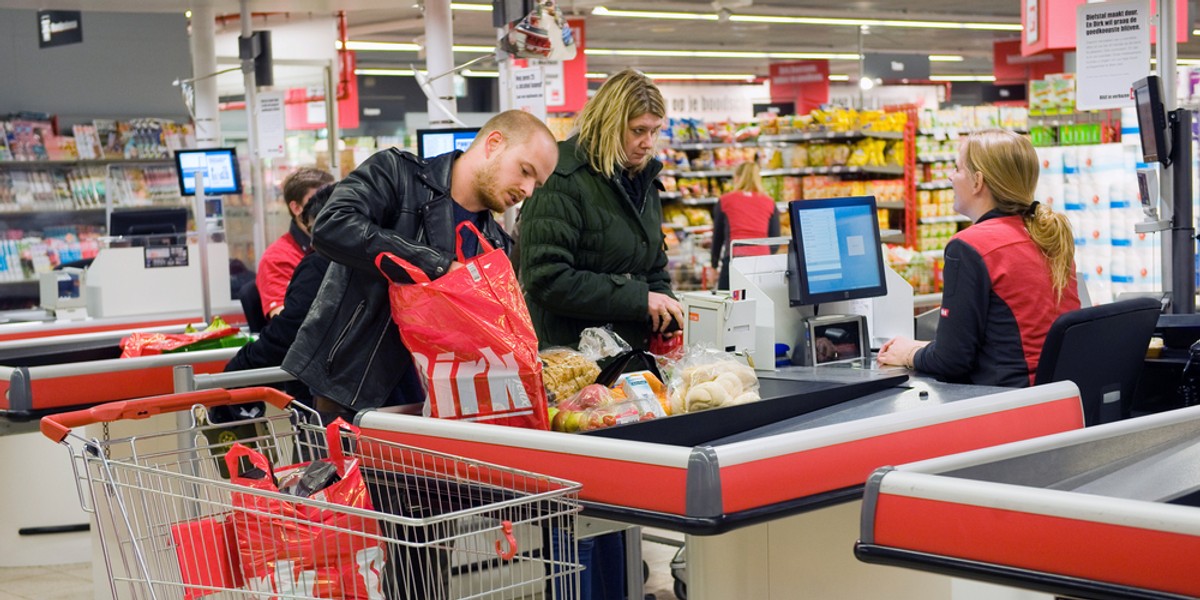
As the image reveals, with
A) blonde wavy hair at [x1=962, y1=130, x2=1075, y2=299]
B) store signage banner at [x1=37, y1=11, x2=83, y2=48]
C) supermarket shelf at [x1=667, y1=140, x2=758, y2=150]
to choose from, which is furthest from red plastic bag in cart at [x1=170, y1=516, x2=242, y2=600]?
supermarket shelf at [x1=667, y1=140, x2=758, y2=150]

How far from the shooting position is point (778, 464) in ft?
7.59

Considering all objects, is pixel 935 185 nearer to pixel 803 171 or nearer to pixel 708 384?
pixel 803 171

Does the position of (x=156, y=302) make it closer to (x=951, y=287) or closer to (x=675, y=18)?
(x=951, y=287)

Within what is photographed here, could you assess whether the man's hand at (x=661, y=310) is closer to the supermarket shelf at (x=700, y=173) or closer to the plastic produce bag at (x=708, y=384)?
the plastic produce bag at (x=708, y=384)

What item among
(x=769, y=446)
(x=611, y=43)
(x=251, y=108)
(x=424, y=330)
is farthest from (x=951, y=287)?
(x=611, y=43)

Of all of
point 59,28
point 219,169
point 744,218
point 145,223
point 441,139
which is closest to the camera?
point 441,139

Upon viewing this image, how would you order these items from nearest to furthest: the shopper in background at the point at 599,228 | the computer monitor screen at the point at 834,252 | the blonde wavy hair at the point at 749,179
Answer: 1. the shopper in background at the point at 599,228
2. the computer monitor screen at the point at 834,252
3. the blonde wavy hair at the point at 749,179

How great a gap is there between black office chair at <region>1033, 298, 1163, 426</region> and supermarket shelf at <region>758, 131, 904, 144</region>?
806 centimetres

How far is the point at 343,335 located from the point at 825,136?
9.46m

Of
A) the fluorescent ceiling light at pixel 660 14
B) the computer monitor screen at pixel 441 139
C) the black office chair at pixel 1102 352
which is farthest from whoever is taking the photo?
the fluorescent ceiling light at pixel 660 14

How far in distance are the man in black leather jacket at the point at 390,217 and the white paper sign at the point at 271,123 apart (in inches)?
301

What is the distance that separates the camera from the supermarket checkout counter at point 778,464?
88.5 inches

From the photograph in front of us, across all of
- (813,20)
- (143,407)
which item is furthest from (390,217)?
(813,20)

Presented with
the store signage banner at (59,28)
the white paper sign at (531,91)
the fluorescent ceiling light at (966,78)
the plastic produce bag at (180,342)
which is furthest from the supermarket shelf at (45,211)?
the fluorescent ceiling light at (966,78)
